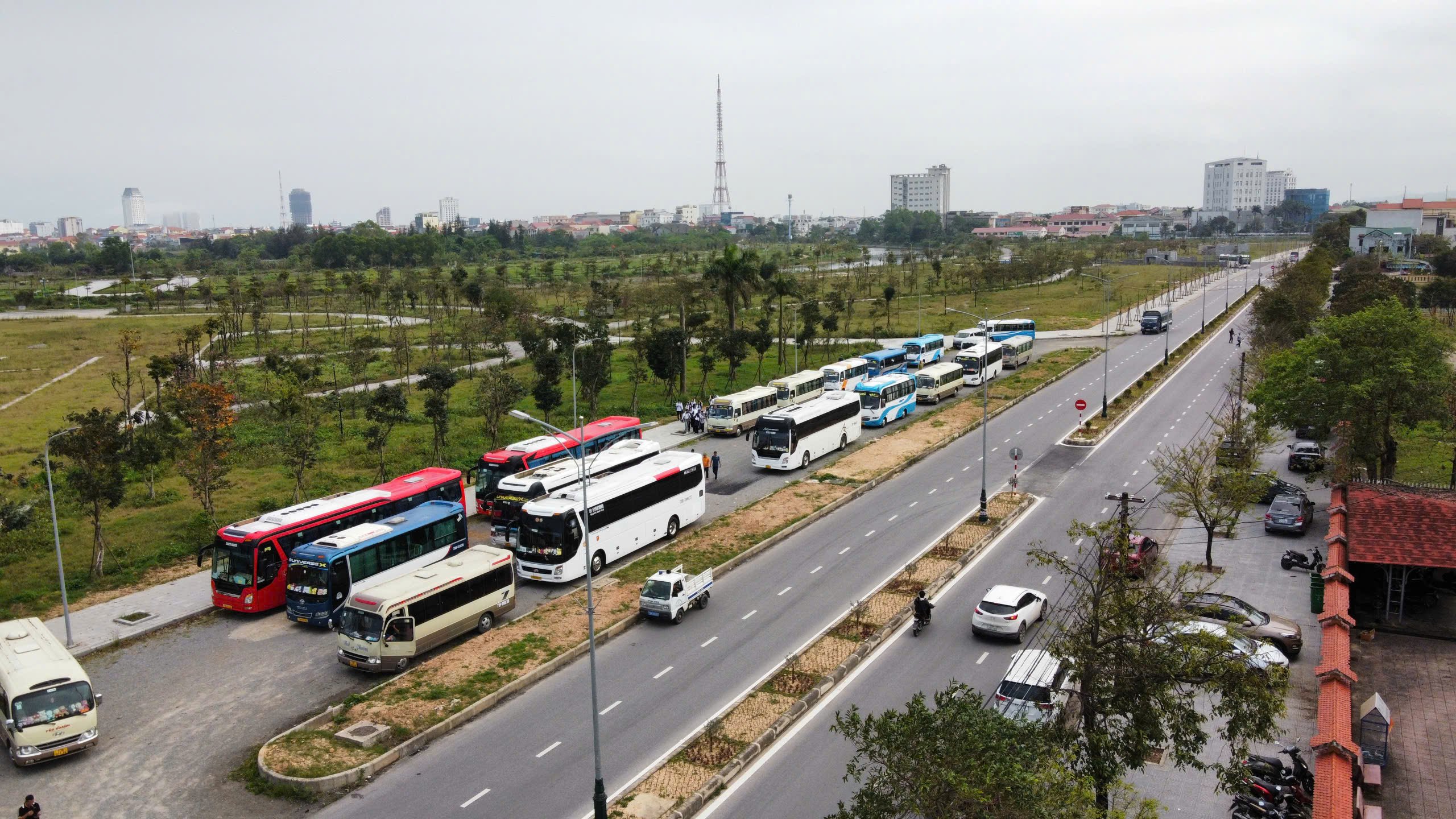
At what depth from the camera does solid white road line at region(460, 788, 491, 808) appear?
17.0 meters

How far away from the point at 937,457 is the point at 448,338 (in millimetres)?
41879

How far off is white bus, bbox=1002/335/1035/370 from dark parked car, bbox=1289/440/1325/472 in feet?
86.6

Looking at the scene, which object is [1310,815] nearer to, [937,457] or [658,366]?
[937,457]

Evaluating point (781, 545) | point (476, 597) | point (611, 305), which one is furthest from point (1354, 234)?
point (476, 597)

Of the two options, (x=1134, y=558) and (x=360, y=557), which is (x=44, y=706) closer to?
(x=360, y=557)

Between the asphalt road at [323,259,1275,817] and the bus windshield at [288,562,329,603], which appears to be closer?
the asphalt road at [323,259,1275,817]

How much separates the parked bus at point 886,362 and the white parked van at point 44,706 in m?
44.0

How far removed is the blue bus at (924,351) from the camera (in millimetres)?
62625

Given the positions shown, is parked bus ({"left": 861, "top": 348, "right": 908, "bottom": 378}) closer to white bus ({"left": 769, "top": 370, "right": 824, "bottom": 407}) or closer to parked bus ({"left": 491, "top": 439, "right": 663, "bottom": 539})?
white bus ({"left": 769, "top": 370, "right": 824, "bottom": 407})

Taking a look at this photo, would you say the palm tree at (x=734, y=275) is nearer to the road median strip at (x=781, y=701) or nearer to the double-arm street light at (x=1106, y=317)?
the double-arm street light at (x=1106, y=317)

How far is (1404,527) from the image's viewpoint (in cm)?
2509

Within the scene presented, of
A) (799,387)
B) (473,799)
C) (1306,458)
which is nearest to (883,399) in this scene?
(799,387)

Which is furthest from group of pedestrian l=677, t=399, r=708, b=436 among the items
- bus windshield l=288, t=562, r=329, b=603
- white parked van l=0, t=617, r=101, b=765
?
white parked van l=0, t=617, r=101, b=765

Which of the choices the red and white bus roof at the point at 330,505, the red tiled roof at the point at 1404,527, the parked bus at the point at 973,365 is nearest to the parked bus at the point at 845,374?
the parked bus at the point at 973,365
